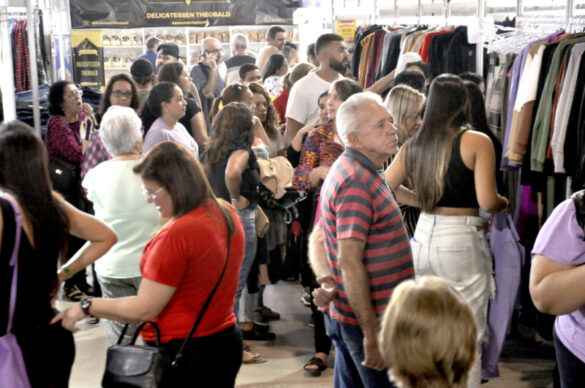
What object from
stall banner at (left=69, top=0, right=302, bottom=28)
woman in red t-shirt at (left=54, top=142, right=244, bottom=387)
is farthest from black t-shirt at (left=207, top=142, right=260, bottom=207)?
stall banner at (left=69, top=0, right=302, bottom=28)

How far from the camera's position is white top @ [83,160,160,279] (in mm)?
3559

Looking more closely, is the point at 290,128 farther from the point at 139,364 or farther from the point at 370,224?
the point at 139,364

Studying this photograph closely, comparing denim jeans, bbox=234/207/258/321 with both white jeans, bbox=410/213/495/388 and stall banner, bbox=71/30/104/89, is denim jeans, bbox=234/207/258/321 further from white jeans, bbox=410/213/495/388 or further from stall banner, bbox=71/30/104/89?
stall banner, bbox=71/30/104/89

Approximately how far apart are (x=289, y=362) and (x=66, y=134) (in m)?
2.28

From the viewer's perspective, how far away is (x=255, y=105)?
5.63m

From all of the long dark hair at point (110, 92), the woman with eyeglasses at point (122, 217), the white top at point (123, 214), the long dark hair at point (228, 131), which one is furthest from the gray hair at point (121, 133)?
the long dark hair at point (110, 92)

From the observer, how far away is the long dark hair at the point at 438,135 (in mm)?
3441

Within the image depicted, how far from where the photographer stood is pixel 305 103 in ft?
18.7

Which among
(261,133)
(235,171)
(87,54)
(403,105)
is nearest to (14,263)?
(235,171)

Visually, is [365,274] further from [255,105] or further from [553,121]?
[255,105]

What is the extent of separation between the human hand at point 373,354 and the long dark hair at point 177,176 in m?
0.59

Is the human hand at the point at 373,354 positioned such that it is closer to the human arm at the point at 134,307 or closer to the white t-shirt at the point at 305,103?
the human arm at the point at 134,307

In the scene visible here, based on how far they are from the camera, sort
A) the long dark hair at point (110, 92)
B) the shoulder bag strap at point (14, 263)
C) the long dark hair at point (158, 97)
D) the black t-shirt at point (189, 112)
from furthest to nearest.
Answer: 1. the black t-shirt at point (189, 112)
2. the long dark hair at point (110, 92)
3. the long dark hair at point (158, 97)
4. the shoulder bag strap at point (14, 263)

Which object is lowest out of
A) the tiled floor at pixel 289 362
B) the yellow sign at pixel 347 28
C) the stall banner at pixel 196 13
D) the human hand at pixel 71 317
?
the tiled floor at pixel 289 362
